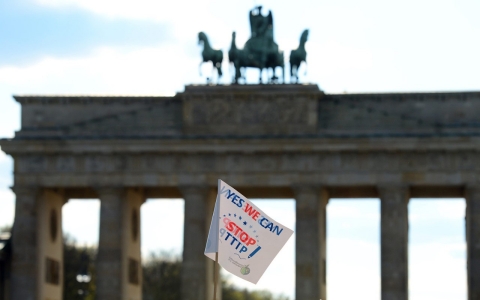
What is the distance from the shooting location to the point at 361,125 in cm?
7356

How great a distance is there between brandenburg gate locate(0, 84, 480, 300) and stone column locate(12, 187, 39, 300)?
0.18ft

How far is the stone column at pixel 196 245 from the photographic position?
73312 mm

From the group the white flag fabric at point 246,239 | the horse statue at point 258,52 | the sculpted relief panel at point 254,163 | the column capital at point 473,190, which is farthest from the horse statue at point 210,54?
the white flag fabric at point 246,239

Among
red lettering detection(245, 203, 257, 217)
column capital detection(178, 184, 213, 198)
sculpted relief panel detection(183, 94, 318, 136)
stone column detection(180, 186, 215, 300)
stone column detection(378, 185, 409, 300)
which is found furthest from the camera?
sculpted relief panel detection(183, 94, 318, 136)

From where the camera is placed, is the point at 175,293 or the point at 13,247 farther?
the point at 175,293

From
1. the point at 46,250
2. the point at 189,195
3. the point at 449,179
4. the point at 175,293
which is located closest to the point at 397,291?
the point at 449,179

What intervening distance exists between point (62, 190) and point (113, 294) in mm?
7528

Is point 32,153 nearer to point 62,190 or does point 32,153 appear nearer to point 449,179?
point 62,190

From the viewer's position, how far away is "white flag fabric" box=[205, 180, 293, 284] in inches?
1208

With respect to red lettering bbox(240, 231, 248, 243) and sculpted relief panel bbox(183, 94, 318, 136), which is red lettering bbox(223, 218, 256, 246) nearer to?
red lettering bbox(240, 231, 248, 243)

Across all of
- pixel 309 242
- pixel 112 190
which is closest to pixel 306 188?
pixel 309 242

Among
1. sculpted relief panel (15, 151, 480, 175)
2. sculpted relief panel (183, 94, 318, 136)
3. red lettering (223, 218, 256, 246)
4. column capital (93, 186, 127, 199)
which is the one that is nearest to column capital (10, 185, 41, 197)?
sculpted relief panel (15, 151, 480, 175)

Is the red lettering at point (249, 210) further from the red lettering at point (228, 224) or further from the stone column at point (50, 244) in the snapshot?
the stone column at point (50, 244)

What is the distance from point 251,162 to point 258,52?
585 cm
